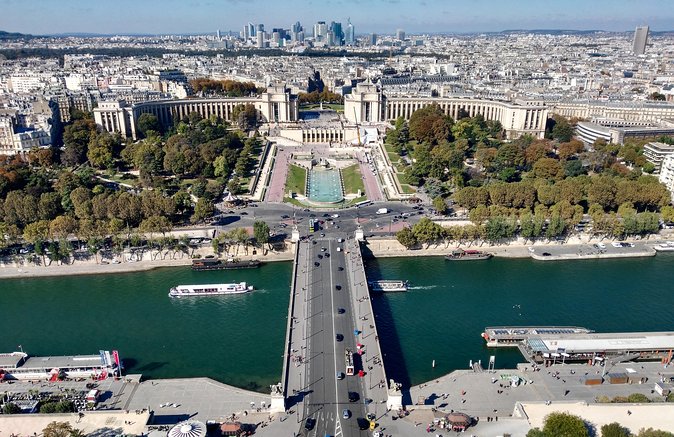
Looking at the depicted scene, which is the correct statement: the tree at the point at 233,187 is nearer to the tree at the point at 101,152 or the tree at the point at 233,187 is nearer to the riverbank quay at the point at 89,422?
the tree at the point at 101,152

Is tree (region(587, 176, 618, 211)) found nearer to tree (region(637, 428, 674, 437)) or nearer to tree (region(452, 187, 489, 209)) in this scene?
tree (region(452, 187, 489, 209))

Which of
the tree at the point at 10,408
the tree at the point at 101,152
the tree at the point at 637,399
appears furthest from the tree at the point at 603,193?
the tree at the point at 101,152

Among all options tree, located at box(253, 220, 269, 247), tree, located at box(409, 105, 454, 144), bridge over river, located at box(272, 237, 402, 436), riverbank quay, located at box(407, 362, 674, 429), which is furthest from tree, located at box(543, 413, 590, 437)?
tree, located at box(409, 105, 454, 144)

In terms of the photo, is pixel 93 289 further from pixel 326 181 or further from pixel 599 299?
pixel 599 299

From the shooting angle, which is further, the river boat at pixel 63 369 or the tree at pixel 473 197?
the tree at pixel 473 197

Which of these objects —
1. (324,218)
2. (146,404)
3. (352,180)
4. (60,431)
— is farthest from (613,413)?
(352,180)

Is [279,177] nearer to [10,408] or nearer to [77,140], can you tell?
[77,140]
